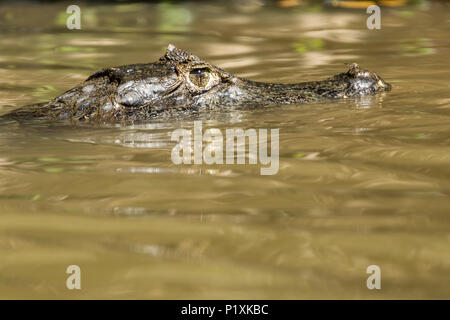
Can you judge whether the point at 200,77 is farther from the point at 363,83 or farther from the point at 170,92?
the point at 363,83

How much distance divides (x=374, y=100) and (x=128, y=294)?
13.0ft

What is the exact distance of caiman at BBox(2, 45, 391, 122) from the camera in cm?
588

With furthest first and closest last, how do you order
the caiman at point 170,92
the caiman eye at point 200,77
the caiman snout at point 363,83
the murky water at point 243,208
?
the caiman snout at point 363,83, the caiman eye at point 200,77, the caiman at point 170,92, the murky water at point 243,208

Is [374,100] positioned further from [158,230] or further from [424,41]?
[424,41]

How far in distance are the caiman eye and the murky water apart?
45 centimetres

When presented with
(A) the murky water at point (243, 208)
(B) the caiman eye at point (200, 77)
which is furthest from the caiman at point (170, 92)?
(A) the murky water at point (243, 208)

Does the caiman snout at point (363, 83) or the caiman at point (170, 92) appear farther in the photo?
the caiman snout at point (363, 83)

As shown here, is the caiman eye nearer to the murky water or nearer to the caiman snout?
the murky water

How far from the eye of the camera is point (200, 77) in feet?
19.8

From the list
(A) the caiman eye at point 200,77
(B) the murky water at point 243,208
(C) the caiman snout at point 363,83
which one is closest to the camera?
(B) the murky water at point 243,208

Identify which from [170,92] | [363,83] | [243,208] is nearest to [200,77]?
[170,92]

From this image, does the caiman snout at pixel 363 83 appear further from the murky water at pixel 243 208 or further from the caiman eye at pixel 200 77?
the caiman eye at pixel 200 77

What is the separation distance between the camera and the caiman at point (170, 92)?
588 centimetres

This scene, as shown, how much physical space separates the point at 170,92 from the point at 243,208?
9.26ft
